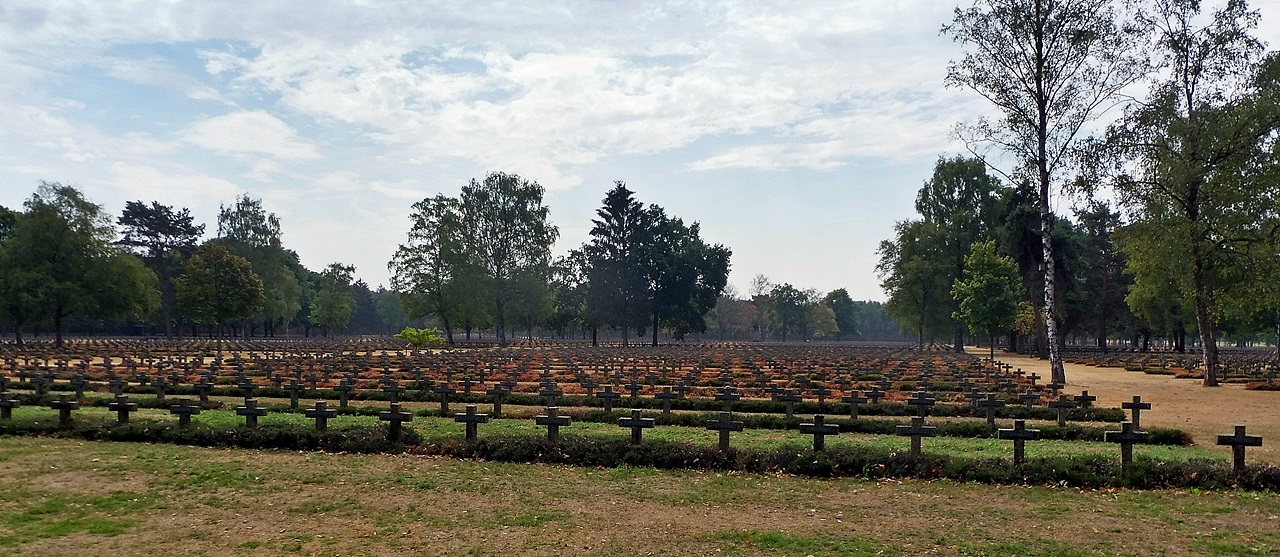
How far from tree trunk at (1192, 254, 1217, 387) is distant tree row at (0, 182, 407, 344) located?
1674 inches

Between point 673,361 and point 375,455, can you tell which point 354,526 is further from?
point 673,361

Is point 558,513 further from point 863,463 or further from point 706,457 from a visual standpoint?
point 863,463

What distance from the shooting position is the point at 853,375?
28312 mm

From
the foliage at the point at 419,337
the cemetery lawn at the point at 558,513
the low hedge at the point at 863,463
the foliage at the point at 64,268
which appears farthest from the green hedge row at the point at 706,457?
the foliage at the point at 64,268

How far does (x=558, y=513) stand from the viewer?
27.4 feet

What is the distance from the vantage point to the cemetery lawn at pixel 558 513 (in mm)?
7191

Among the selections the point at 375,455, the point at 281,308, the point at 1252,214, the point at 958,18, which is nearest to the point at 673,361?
the point at 958,18

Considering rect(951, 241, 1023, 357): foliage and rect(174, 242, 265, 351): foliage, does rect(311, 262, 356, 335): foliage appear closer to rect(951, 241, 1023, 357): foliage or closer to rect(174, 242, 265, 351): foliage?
rect(174, 242, 265, 351): foliage

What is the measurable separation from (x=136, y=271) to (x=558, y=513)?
198 ft

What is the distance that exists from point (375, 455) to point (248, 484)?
2354 millimetres

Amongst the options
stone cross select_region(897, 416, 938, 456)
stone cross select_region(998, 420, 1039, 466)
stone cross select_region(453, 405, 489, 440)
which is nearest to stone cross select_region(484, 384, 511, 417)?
stone cross select_region(453, 405, 489, 440)

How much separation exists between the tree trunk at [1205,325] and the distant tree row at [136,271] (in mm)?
42522

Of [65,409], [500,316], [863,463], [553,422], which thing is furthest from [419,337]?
[863,463]

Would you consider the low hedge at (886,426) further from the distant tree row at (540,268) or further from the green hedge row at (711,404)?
the distant tree row at (540,268)
